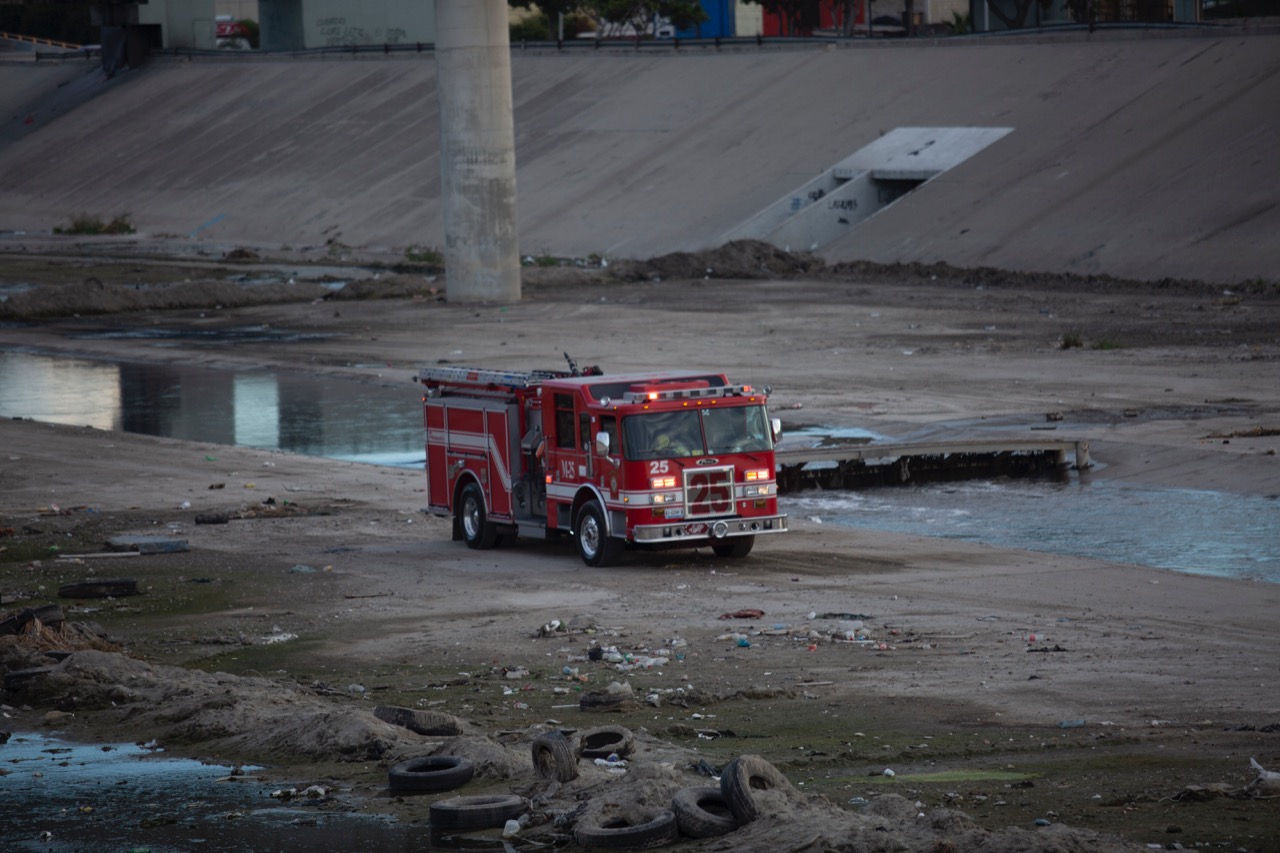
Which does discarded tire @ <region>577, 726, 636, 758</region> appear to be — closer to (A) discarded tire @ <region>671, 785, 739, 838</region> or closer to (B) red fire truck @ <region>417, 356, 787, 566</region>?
(A) discarded tire @ <region>671, 785, 739, 838</region>

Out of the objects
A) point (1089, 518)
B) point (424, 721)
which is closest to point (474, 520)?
point (1089, 518)

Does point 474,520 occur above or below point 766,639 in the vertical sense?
above

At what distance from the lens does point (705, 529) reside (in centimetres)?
2083

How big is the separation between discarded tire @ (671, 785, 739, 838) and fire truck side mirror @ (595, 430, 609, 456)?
9607 millimetres

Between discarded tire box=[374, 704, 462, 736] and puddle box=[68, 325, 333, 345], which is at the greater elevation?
puddle box=[68, 325, 333, 345]

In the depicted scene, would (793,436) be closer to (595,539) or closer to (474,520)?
(474,520)

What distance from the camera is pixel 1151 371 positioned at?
36.2 metres

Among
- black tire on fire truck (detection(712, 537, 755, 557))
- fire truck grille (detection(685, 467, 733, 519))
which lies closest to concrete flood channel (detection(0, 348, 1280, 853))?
black tire on fire truck (detection(712, 537, 755, 557))

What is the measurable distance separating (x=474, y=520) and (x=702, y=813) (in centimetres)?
1249

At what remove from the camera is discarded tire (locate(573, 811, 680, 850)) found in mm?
10672

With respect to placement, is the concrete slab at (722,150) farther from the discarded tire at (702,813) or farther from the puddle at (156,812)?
the discarded tire at (702,813)

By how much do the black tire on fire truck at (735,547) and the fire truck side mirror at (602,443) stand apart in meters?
1.87

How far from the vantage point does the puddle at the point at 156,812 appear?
11.2m

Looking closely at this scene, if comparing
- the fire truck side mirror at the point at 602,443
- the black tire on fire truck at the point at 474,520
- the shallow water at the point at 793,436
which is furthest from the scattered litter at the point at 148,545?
the shallow water at the point at 793,436
